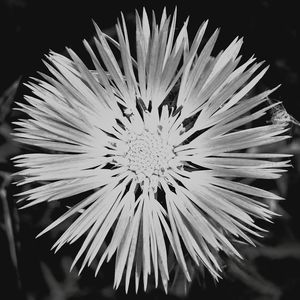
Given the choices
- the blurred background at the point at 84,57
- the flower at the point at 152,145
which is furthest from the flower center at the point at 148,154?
the blurred background at the point at 84,57

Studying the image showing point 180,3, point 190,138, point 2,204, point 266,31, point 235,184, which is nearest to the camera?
point 235,184

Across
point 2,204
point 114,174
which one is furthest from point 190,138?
point 2,204

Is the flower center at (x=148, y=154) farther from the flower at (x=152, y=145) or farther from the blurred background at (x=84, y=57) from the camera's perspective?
the blurred background at (x=84, y=57)

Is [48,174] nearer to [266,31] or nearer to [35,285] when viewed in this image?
[266,31]

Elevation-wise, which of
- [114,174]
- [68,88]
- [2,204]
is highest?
[68,88]

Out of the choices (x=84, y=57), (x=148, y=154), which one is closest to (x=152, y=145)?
(x=148, y=154)

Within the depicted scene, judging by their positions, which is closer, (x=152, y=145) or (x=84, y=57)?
(x=152, y=145)

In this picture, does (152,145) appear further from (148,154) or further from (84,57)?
A: (84,57)
